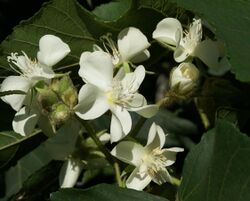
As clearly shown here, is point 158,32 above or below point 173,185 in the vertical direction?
above

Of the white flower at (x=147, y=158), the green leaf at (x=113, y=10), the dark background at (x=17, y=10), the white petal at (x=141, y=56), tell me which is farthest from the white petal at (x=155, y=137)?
the dark background at (x=17, y=10)

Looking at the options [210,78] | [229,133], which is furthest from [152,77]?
[229,133]

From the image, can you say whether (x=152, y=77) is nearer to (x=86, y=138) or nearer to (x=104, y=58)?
(x=86, y=138)

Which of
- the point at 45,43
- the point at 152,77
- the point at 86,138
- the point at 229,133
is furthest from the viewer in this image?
the point at 152,77

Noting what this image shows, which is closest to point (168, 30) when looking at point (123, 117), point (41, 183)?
point (123, 117)

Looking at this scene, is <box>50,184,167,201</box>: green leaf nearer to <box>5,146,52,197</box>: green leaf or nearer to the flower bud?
the flower bud

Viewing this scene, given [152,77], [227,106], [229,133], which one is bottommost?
[152,77]
